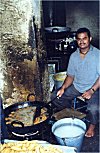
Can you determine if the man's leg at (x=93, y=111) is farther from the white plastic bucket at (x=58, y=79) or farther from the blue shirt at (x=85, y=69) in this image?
the white plastic bucket at (x=58, y=79)

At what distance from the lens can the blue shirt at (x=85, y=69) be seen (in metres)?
5.91

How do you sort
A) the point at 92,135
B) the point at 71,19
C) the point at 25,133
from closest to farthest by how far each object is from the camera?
the point at 25,133 → the point at 92,135 → the point at 71,19

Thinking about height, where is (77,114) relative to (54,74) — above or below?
below

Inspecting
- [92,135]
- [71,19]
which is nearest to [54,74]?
[92,135]

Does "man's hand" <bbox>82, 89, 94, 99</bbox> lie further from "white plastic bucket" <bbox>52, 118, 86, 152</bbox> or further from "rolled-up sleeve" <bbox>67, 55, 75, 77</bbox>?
A: "rolled-up sleeve" <bbox>67, 55, 75, 77</bbox>

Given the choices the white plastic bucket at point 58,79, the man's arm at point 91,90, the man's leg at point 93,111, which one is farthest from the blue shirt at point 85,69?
the white plastic bucket at point 58,79

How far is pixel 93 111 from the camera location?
5648 mm

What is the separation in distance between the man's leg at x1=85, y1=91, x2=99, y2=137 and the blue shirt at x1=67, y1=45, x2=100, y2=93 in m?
0.39

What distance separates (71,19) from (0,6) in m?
10.5

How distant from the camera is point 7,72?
588 centimetres

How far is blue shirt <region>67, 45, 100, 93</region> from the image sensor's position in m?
5.91

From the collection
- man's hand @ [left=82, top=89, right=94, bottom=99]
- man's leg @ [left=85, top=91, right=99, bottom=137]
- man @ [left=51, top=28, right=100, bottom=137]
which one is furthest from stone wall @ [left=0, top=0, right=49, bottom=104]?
man's leg @ [left=85, top=91, right=99, bottom=137]

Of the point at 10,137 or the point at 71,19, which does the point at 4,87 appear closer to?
the point at 10,137

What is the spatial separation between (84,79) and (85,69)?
0.25 m
